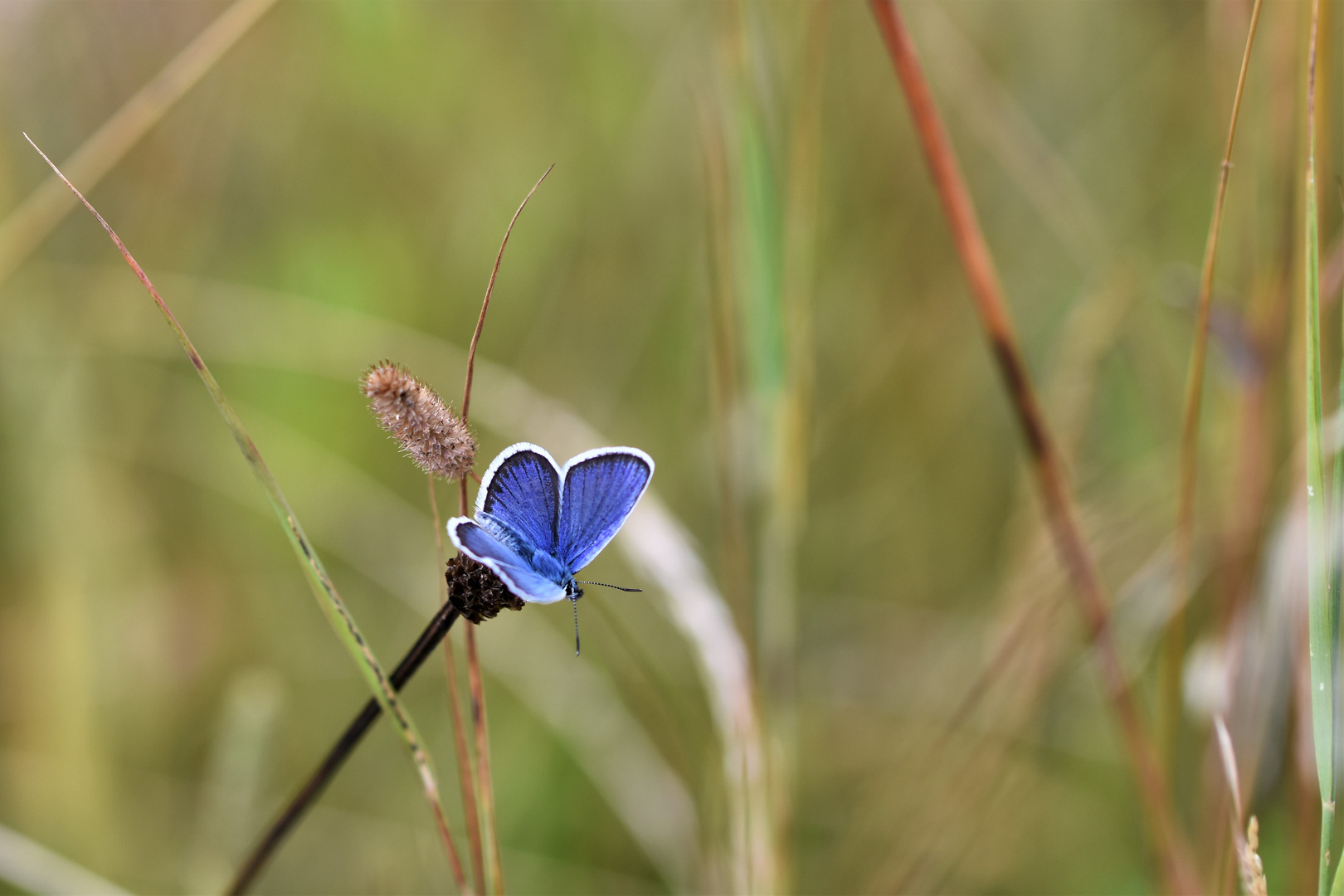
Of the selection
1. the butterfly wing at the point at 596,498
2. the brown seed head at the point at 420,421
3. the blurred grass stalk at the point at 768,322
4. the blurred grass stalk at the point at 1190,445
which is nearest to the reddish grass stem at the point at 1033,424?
the blurred grass stalk at the point at 1190,445

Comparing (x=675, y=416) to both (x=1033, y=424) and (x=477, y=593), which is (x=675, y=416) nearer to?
(x=1033, y=424)

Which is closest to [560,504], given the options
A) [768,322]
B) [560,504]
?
[560,504]

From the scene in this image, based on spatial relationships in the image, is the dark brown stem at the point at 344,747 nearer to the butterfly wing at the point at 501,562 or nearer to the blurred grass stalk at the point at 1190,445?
the butterfly wing at the point at 501,562

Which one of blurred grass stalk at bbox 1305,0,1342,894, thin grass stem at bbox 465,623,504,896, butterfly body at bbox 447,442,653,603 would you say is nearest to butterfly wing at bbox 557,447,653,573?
butterfly body at bbox 447,442,653,603

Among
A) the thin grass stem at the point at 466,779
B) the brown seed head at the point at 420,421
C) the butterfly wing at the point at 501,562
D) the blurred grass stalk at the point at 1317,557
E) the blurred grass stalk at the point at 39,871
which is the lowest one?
the blurred grass stalk at the point at 39,871

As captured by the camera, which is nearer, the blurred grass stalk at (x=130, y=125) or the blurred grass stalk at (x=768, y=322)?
the blurred grass stalk at (x=130, y=125)

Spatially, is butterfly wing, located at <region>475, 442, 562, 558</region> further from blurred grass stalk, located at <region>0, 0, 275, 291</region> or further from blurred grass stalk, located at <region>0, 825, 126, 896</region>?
blurred grass stalk, located at <region>0, 825, 126, 896</region>

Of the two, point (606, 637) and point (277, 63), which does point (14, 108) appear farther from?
point (606, 637)
